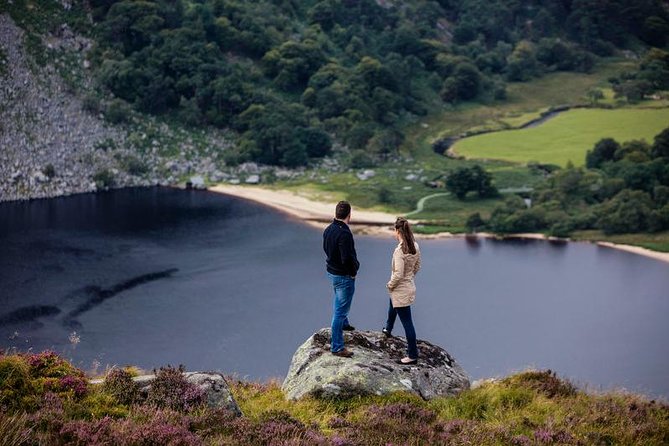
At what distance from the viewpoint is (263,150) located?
317 feet

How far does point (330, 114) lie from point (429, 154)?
47.2ft

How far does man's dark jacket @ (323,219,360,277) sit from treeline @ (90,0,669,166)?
3065 inches

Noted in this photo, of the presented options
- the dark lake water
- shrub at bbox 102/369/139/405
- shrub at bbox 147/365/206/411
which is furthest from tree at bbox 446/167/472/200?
shrub at bbox 102/369/139/405

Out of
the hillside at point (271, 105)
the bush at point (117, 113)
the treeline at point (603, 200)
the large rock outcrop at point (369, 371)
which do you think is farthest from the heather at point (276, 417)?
the bush at point (117, 113)

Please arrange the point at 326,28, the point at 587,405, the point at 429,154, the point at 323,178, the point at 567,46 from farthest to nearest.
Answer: the point at 567,46 → the point at 326,28 → the point at 429,154 → the point at 323,178 → the point at 587,405

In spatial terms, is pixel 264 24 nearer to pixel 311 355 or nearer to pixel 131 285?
pixel 131 285

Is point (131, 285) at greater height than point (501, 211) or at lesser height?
lesser

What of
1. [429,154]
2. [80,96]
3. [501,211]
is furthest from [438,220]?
[80,96]

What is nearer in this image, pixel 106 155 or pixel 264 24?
pixel 106 155

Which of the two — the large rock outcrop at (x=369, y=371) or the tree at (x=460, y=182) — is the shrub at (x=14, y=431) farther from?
the tree at (x=460, y=182)

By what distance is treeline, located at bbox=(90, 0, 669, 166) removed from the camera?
99750 mm

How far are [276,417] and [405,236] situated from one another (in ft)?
16.2

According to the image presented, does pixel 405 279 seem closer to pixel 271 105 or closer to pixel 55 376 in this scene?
pixel 55 376

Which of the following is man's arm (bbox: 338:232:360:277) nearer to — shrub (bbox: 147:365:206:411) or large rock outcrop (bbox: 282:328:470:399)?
large rock outcrop (bbox: 282:328:470:399)
